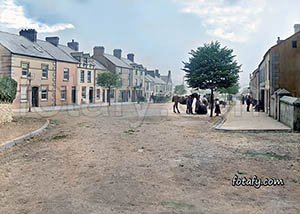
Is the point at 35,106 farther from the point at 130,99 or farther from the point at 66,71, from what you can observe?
the point at 130,99

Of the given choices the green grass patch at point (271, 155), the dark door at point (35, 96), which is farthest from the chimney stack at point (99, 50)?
the green grass patch at point (271, 155)

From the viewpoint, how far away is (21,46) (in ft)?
101

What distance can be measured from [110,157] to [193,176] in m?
2.72

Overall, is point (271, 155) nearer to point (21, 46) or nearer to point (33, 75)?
point (33, 75)

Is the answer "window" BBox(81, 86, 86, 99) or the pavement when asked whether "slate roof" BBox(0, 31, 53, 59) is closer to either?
"window" BBox(81, 86, 86, 99)

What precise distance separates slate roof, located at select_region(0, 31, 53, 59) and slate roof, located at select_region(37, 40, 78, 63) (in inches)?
52.4

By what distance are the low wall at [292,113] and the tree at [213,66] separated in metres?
5.82

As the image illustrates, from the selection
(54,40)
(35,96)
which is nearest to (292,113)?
(35,96)

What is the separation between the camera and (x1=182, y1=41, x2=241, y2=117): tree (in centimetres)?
2059

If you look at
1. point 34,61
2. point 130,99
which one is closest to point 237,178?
point 34,61

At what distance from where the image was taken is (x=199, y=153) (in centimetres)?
827

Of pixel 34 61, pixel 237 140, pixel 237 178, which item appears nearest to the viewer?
pixel 237 178

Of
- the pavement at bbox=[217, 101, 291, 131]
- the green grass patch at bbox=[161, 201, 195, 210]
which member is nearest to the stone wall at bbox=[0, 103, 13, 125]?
the pavement at bbox=[217, 101, 291, 131]

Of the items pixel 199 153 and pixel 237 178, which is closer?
pixel 237 178
